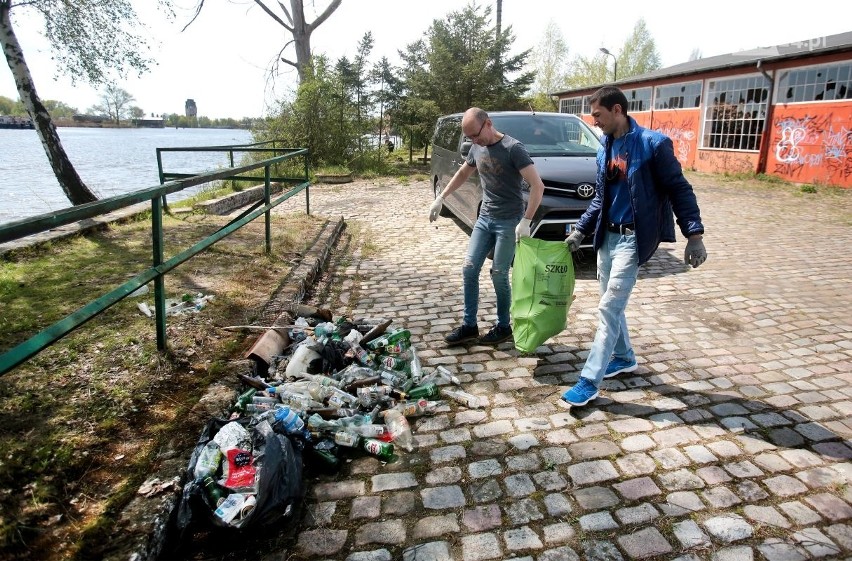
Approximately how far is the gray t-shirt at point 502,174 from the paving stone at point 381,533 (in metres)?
2.63

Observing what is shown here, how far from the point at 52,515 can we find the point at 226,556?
2.33ft

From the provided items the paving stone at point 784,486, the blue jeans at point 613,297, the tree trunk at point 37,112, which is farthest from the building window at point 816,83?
the tree trunk at point 37,112

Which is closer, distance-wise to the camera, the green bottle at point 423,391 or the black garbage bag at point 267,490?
the black garbage bag at point 267,490

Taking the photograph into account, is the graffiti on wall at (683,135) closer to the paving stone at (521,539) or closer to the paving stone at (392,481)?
the paving stone at (392,481)

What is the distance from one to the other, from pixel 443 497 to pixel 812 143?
17.7 meters

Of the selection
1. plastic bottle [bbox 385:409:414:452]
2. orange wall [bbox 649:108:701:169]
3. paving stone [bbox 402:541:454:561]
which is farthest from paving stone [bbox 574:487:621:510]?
orange wall [bbox 649:108:701:169]

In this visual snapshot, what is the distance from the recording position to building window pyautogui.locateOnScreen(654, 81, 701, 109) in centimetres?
2094

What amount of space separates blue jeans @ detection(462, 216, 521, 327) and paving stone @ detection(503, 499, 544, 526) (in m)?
2.11

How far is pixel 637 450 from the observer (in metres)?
3.00

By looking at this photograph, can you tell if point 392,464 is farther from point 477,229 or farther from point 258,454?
point 477,229

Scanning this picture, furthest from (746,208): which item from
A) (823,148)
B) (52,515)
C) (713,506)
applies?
(52,515)

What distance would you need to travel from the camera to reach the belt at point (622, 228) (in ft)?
10.9

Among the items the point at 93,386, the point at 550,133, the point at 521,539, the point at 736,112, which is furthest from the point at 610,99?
the point at 736,112

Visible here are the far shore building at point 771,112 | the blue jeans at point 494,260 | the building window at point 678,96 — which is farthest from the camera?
the building window at point 678,96
